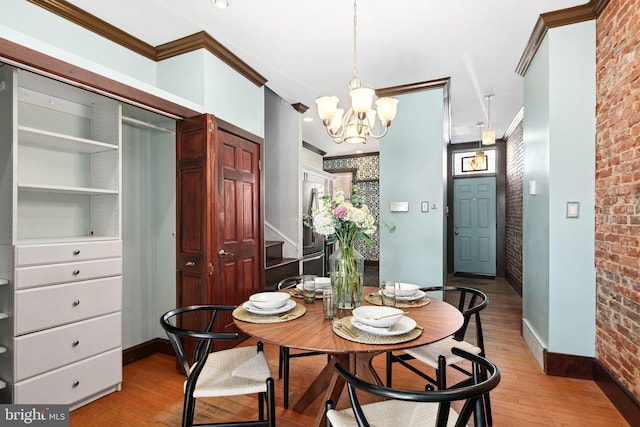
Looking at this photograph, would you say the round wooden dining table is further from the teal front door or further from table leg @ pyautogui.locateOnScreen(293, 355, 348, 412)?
the teal front door

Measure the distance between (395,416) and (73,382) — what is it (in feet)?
6.67

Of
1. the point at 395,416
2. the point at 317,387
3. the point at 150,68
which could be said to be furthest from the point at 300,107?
the point at 395,416

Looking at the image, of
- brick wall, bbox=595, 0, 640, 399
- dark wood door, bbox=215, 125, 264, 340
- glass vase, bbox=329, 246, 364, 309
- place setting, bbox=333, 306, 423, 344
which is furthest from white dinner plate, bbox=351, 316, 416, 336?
dark wood door, bbox=215, 125, 264, 340

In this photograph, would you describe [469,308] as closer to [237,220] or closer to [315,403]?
[315,403]

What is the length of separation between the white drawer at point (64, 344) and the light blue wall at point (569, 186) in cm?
328

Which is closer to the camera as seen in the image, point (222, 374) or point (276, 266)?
point (222, 374)

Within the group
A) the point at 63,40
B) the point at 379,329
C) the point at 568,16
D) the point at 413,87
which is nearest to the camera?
the point at 379,329

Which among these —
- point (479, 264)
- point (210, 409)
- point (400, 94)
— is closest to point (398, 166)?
point (400, 94)

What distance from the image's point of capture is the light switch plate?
2557mm

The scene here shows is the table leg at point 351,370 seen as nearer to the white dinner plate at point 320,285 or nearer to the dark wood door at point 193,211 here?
the white dinner plate at point 320,285

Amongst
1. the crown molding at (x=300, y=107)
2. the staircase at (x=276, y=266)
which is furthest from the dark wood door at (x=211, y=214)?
the crown molding at (x=300, y=107)

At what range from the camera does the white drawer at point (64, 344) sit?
6.27 ft

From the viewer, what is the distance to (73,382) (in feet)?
7.02

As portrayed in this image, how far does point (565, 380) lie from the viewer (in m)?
2.53
